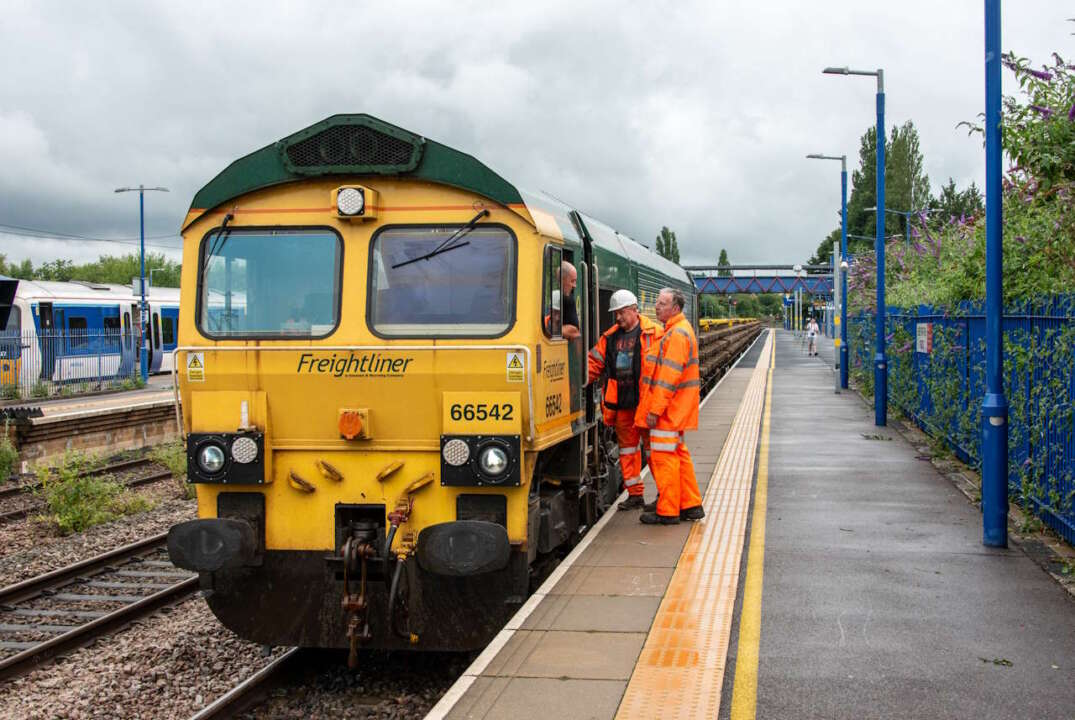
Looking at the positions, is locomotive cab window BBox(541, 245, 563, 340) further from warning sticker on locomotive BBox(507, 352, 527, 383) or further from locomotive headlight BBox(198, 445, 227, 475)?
locomotive headlight BBox(198, 445, 227, 475)

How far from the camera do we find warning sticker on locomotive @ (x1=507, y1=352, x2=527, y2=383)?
21.2ft

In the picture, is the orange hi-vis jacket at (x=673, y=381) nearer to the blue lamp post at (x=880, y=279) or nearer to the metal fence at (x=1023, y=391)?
the metal fence at (x=1023, y=391)

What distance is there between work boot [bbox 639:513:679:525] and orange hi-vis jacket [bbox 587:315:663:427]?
2.83ft

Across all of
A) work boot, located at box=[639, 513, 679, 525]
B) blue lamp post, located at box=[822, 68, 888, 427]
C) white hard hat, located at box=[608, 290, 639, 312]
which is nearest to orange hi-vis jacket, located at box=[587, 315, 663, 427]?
white hard hat, located at box=[608, 290, 639, 312]

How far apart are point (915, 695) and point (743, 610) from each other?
1487 millimetres

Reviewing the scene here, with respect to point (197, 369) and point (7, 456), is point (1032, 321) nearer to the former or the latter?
point (197, 369)

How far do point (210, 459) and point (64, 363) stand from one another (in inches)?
1044

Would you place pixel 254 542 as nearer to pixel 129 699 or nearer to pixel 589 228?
pixel 129 699

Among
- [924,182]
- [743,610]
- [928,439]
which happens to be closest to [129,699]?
[743,610]

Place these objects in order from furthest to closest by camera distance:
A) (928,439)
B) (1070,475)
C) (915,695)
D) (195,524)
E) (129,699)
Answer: (928,439) < (1070,475) < (129,699) < (195,524) < (915,695)

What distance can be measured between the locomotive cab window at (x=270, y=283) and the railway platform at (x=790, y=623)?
234cm

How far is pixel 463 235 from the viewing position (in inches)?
265

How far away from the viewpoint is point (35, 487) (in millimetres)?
14875

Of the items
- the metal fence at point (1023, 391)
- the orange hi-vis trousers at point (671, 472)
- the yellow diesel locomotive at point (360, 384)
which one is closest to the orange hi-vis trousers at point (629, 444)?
the orange hi-vis trousers at point (671, 472)
